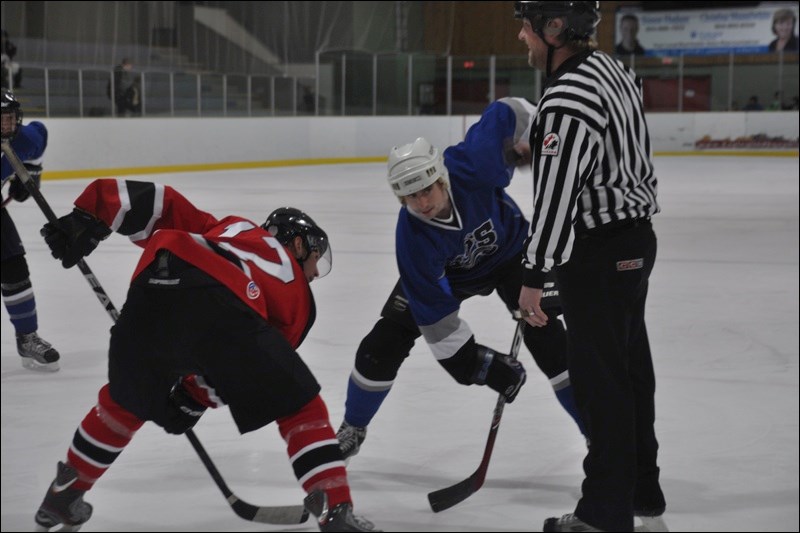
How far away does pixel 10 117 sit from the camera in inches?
44.5

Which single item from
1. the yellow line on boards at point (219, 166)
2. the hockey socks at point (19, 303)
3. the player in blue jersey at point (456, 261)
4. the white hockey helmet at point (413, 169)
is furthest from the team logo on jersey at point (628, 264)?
the yellow line on boards at point (219, 166)

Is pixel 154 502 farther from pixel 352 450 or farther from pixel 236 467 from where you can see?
pixel 352 450

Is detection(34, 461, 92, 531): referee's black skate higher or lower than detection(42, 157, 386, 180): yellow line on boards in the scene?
lower

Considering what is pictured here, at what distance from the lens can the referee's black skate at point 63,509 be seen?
1396 millimetres

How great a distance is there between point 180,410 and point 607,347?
0.73 metres

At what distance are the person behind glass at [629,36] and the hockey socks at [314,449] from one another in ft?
54.1

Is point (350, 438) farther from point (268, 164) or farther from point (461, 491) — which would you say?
point (268, 164)

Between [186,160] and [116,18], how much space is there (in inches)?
90.2

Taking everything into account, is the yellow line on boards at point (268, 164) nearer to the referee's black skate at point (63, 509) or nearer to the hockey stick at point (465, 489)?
the hockey stick at point (465, 489)

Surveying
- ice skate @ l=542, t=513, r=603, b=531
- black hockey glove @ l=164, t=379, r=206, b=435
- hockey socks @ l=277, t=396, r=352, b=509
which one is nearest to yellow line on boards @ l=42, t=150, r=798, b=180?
ice skate @ l=542, t=513, r=603, b=531

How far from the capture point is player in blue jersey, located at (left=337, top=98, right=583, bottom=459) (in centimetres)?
161

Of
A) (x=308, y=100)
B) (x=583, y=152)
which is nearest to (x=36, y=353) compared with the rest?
(x=583, y=152)

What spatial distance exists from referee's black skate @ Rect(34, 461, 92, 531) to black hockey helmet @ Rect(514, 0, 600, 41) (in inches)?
34.0

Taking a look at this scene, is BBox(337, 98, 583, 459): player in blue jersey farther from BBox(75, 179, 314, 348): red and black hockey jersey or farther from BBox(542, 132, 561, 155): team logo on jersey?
BBox(75, 179, 314, 348): red and black hockey jersey
